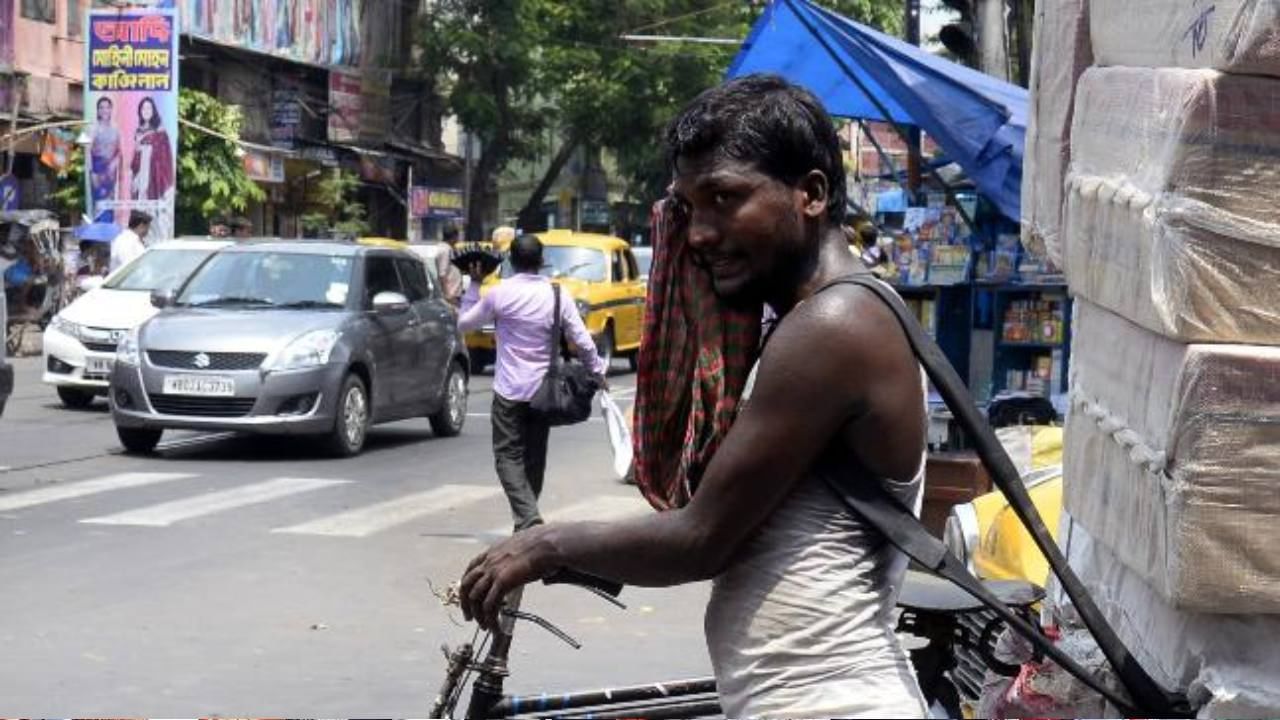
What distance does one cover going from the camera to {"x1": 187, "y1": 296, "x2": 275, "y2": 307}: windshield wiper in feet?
51.7

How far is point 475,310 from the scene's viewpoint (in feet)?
36.8

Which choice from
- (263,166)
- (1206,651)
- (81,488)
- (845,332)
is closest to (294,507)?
(81,488)

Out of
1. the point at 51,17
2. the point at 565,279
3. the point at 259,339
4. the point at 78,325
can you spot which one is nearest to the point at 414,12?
the point at 51,17

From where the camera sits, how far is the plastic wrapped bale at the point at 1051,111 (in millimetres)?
4879

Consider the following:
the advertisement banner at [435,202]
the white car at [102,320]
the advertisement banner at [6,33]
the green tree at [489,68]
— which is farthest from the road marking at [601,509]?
the advertisement banner at [435,202]

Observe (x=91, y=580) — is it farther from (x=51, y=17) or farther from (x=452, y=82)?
(x=452, y=82)

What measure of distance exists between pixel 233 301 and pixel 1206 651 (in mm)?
12887

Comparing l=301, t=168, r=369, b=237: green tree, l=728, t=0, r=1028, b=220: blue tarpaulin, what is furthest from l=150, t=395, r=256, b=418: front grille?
l=301, t=168, r=369, b=237: green tree

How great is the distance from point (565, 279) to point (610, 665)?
18.4 m

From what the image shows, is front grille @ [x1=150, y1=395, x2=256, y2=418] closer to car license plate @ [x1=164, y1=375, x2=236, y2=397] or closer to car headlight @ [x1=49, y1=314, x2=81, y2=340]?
car license plate @ [x1=164, y1=375, x2=236, y2=397]

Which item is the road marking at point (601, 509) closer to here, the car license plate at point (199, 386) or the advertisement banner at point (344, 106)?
the car license plate at point (199, 386)

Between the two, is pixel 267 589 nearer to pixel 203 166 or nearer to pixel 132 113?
pixel 132 113

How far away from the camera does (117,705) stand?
7.00m

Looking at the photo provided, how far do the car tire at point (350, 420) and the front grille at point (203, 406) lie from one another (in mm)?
730
